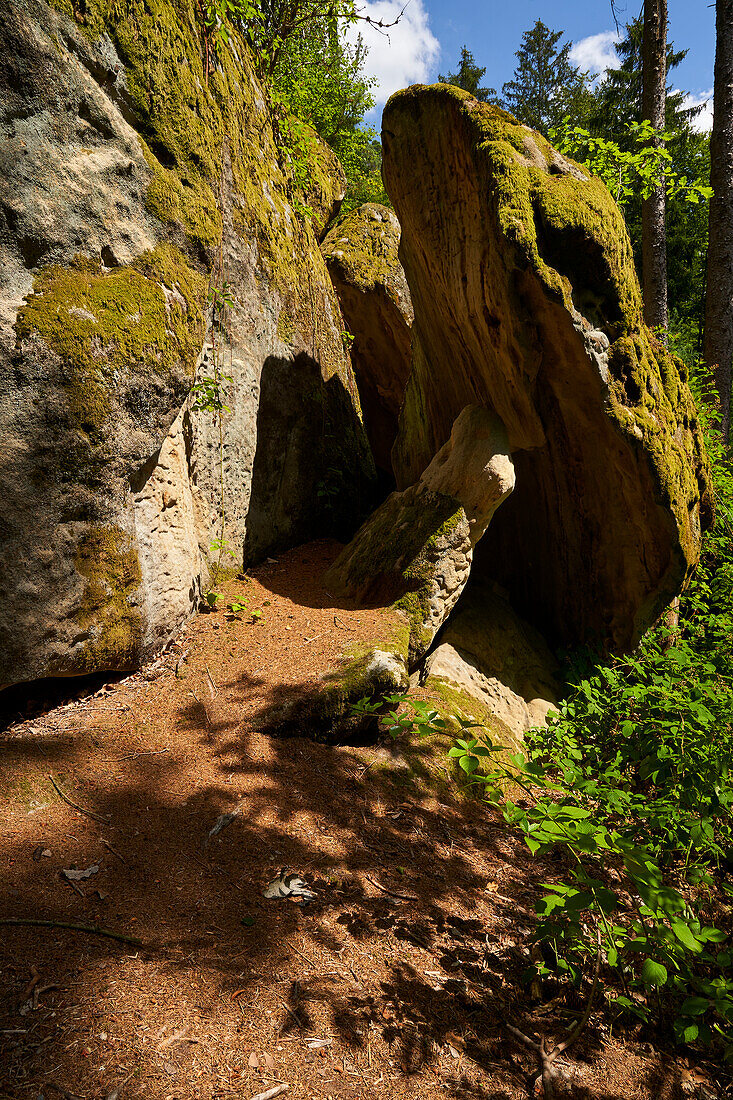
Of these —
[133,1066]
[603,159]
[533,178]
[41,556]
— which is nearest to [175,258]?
[41,556]

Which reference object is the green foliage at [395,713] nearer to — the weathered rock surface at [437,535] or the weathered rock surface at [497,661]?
the weathered rock surface at [437,535]

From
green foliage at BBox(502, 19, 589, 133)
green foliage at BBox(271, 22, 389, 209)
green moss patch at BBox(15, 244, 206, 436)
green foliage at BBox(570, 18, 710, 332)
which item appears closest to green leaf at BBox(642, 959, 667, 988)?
green moss patch at BBox(15, 244, 206, 436)

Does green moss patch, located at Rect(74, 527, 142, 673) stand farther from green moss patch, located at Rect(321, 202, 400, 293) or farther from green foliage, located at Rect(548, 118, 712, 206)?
green moss patch, located at Rect(321, 202, 400, 293)

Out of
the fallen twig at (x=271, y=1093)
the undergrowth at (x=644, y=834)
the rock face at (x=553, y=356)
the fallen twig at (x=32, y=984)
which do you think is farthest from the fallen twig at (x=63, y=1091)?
the rock face at (x=553, y=356)

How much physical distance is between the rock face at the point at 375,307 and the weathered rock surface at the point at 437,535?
3515mm

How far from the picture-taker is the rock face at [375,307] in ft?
29.2

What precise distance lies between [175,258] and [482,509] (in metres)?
3.24

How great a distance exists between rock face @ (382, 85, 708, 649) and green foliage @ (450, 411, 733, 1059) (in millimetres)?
848

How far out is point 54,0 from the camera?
3502mm

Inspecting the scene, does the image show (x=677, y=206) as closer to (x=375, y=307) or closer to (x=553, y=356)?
(x=375, y=307)

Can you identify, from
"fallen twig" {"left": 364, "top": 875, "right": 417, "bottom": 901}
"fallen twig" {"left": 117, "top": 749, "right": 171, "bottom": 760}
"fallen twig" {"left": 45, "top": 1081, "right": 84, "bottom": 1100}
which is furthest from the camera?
"fallen twig" {"left": 117, "top": 749, "right": 171, "bottom": 760}

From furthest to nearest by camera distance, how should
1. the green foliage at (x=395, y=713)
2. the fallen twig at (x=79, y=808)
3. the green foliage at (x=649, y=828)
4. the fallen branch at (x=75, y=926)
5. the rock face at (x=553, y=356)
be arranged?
the rock face at (x=553, y=356), the fallen twig at (x=79, y=808), the green foliage at (x=395, y=713), the fallen branch at (x=75, y=926), the green foliage at (x=649, y=828)

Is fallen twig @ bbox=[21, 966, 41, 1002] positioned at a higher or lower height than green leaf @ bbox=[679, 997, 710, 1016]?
lower

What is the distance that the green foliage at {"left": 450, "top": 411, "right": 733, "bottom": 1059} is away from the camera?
2.01 meters
